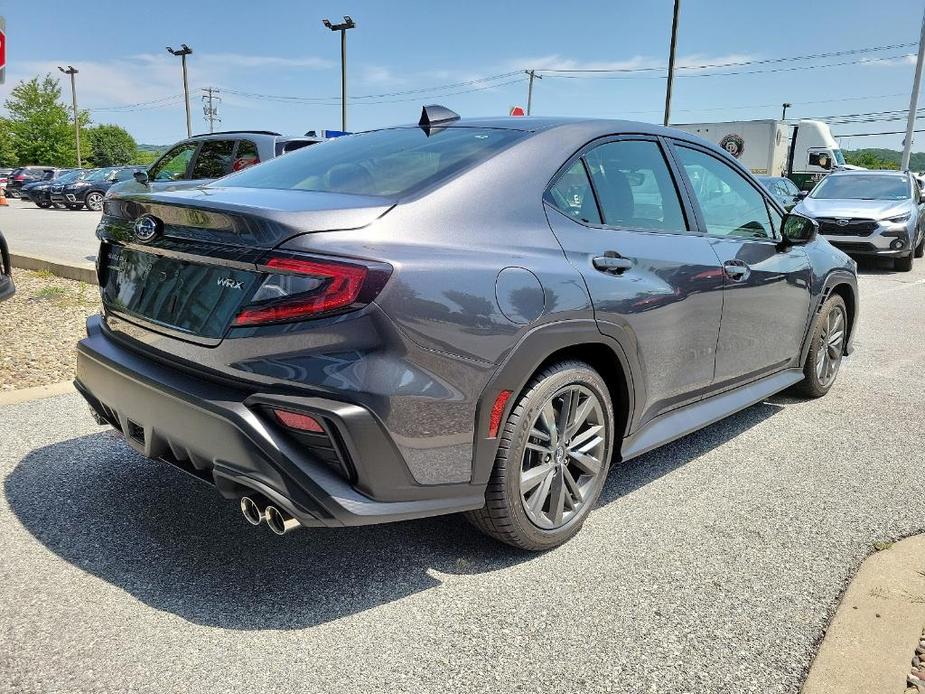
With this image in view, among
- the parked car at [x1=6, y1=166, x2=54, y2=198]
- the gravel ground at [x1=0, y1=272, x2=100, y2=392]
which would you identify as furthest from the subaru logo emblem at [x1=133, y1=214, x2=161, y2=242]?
the parked car at [x1=6, y1=166, x2=54, y2=198]

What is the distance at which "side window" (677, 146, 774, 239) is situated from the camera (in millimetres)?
3736

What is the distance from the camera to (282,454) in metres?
2.27

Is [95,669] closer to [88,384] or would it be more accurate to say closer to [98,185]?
[88,384]

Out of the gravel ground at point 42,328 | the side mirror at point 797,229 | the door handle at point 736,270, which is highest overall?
the side mirror at point 797,229

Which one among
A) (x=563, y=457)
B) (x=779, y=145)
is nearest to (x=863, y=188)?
(x=563, y=457)

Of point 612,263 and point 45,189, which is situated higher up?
point 612,263

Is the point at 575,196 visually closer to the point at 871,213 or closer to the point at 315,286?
the point at 315,286

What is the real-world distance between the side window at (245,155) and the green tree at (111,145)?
82008mm

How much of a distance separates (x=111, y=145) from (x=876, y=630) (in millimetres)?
111936

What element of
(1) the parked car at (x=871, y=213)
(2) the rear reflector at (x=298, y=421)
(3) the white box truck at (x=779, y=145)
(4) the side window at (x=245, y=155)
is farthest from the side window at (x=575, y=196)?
(3) the white box truck at (x=779, y=145)

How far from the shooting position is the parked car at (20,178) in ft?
123

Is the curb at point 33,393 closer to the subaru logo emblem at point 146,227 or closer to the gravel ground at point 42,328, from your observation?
the gravel ground at point 42,328

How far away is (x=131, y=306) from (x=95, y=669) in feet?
4.13

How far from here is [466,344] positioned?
2.46 metres
